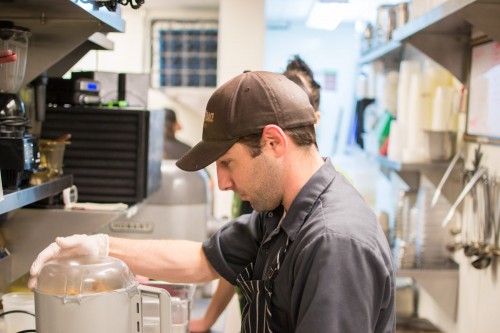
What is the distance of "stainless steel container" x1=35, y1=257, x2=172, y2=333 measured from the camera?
1.19m

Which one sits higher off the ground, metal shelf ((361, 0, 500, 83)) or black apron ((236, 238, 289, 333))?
metal shelf ((361, 0, 500, 83))

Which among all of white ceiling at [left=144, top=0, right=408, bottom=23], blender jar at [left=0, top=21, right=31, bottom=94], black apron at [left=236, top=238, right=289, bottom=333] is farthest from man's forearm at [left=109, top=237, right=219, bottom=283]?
white ceiling at [left=144, top=0, right=408, bottom=23]

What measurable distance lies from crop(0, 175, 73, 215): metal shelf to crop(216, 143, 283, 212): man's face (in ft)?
1.54

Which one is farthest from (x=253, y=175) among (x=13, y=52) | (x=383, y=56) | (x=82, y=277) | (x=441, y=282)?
(x=383, y=56)

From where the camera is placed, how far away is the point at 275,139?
1.32m

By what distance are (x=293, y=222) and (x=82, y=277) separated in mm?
483

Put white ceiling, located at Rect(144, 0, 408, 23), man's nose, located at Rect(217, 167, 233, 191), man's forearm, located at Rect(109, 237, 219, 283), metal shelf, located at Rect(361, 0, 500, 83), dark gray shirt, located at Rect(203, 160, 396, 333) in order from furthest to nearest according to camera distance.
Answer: white ceiling, located at Rect(144, 0, 408, 23), metal shelf, located at Rect(361, 0, 500, 83), man's forearm, located at Rect(109, 237, 219, 283), man's nose, located at Rect(217, 167, 233, 191), dark gray shirt, located at Rect(203, 160, 396, 333)

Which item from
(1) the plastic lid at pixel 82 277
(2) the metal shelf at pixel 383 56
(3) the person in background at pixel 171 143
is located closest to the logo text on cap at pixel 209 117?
(1) the plastic lid at pixel 82 277

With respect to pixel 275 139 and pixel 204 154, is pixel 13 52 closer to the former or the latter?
pixel 204 154

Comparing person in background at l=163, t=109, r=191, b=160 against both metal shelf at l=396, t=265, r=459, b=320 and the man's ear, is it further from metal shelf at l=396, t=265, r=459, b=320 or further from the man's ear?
the man's ear

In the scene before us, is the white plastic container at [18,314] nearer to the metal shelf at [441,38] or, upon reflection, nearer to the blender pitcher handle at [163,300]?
the blender pitcher handle at [163,300]

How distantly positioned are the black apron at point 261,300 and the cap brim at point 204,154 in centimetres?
26

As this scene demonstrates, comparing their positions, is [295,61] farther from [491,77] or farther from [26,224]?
[26,224]

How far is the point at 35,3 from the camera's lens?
1.53 meters
